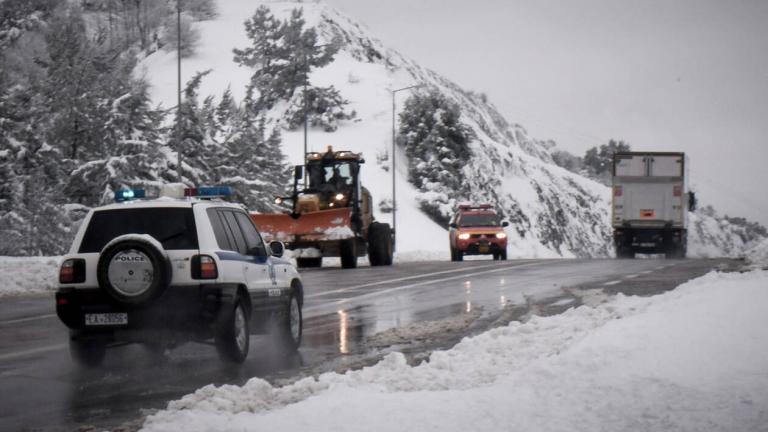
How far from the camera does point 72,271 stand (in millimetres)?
10156

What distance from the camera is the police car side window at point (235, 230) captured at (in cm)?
1100

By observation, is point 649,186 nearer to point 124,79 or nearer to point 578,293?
point 578,293

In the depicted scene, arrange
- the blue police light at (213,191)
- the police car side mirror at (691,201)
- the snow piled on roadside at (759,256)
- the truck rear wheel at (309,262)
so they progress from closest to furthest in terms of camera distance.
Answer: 1. the blue police light at (213,191)
2. the snow piled on roadside at (759,256)
3. the truck rear wheel at (309,262)
4. the police car side mirror at (691,201)

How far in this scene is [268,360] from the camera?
11.1 metres

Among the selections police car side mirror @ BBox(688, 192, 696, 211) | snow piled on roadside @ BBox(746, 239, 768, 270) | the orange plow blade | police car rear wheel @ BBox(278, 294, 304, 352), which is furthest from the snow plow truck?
police car rear wheel @ BBox(278, 294, 304, 352)

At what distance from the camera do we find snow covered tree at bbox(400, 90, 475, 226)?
3091 inches

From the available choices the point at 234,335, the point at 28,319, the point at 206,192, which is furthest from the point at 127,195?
the point at 28,319

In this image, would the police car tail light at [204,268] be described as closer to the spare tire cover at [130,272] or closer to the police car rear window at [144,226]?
the police car rear window at [144,226]

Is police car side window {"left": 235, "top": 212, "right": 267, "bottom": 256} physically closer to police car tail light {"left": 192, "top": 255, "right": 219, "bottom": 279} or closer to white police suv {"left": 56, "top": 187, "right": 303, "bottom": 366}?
white police suv {"left": 56, "top": 187, "right": 303, "bottom": 366}

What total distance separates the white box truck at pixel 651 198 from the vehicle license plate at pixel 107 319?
3281cm

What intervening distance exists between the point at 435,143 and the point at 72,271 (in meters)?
71.0

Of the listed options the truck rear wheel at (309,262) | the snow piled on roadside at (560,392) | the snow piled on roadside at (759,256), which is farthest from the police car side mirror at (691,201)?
the snow piled on roadside at (560,392)

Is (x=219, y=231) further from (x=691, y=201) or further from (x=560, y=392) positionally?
(x=691, y=201)

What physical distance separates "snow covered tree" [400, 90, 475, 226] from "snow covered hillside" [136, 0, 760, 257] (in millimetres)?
599
